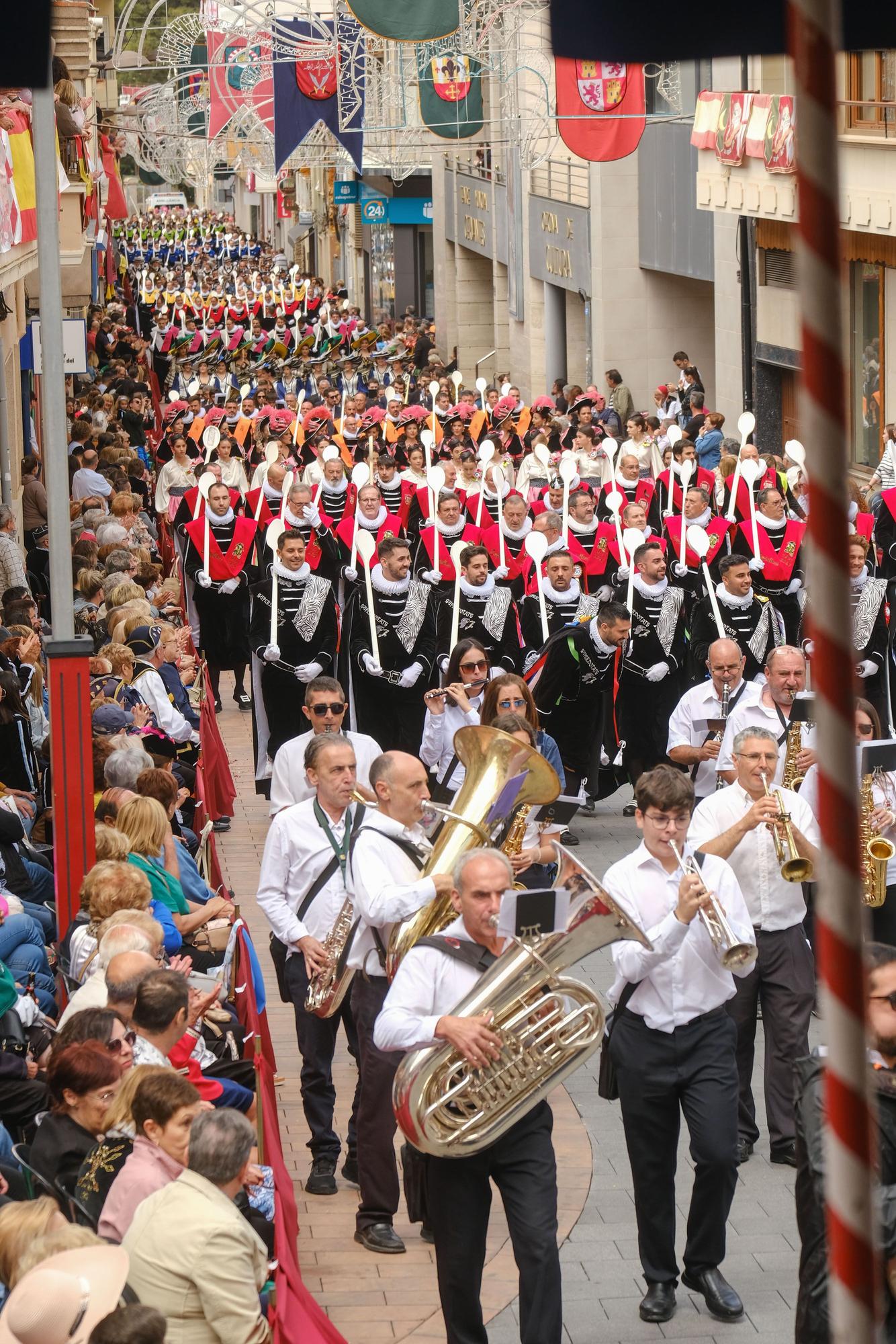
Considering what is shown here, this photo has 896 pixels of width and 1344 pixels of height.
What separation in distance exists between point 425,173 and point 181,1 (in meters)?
33.5

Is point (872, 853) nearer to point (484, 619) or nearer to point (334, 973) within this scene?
point (334, 973)

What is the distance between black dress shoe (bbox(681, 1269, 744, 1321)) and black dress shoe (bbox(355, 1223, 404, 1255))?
116 centimetres

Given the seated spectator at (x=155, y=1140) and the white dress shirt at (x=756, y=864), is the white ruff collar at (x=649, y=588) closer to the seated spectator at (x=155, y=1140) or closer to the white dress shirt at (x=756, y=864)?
the white dress shirt at (x=756, y=864)

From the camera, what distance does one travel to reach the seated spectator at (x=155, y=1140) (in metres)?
5.33

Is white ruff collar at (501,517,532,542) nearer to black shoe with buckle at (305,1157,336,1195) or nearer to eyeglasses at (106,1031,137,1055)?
black shoe with buckle at (305,1157,336,1195)

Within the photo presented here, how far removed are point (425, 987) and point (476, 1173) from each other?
21.9 inches

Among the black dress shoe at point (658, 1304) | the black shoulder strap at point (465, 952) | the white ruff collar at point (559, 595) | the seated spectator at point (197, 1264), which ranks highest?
the black shoulder strap at point (465, 952)

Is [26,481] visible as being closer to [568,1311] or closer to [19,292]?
[19,292]

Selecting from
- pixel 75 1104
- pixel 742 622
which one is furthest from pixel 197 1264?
pixel 742 622

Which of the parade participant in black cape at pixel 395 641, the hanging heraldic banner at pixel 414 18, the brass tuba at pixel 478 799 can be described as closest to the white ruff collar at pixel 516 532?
the parade participant in black cape at pixel 395 641

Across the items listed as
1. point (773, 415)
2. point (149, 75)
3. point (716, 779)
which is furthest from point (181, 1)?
point (716, 779)

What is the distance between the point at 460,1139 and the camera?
221 inches

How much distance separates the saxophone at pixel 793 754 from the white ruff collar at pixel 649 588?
3920 millimetres

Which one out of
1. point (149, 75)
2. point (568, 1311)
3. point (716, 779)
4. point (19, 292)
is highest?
point (149, 75)
